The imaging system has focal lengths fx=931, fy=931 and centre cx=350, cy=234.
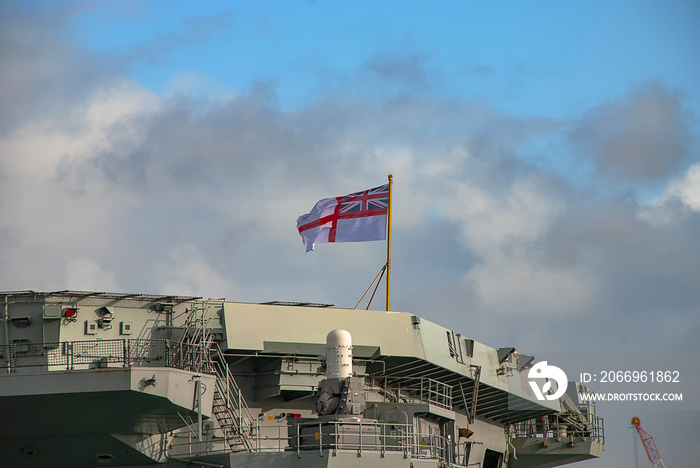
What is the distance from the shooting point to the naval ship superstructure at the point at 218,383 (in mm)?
28578

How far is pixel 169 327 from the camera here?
3350 cm

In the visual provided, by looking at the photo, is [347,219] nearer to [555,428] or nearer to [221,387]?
[221,387]

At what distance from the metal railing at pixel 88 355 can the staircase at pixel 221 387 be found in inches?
14.4

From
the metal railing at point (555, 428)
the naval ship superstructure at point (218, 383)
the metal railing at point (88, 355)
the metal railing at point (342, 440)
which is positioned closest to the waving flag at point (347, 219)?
the naval ship superstructure at point (218, 383)

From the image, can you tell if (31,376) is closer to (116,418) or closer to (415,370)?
(116,418)

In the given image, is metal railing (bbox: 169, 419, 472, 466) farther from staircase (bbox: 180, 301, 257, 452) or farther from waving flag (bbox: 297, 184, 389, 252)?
waving flag (bbox: 297, 184, 389, 252)

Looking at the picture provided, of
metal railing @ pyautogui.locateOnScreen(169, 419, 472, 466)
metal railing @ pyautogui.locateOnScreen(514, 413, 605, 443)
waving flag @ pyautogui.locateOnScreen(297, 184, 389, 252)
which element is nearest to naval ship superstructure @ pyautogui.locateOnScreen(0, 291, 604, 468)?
metal railing @ pyautogui.locateOnScreen(169, 419, 472, 466)

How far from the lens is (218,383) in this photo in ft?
105

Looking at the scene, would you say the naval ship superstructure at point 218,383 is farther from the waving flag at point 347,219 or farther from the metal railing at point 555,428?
the metal railing at point 555,428

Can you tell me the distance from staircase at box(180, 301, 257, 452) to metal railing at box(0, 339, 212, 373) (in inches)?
14.4

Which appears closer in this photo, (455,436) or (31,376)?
(31,376)

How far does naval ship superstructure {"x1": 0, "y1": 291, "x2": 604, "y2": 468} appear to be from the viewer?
93.8 ft

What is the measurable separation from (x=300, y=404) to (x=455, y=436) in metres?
8.01

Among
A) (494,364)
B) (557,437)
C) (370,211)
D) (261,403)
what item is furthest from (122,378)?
(557,437)
